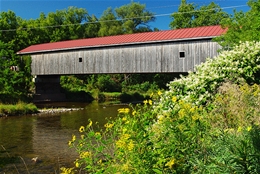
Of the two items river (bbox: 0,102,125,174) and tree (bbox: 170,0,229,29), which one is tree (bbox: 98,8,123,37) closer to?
tree (bbox: 170,0,229,29)

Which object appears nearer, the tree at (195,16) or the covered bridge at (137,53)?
the covered bridge at (137,53)

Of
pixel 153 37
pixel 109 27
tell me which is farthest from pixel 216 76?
pixel 109 27

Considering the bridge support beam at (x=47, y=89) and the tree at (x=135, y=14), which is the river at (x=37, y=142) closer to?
the bridge support beam at (x=47, y=89)

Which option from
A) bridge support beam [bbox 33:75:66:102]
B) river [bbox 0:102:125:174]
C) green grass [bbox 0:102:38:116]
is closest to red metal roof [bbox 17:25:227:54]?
bridge support beam [bbox 33:75:66:102]

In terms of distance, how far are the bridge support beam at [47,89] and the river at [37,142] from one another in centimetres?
885

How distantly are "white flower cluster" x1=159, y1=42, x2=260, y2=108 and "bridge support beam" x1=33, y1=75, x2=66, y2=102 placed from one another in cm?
1958

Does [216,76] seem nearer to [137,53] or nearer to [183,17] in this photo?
[137,53]

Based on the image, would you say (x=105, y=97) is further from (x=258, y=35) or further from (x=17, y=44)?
(x=258, y=35)

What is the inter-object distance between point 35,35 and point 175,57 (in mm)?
22890

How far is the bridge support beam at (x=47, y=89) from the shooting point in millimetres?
24875

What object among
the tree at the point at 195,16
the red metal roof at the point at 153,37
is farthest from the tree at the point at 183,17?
the red metal roof at the point at 153,37

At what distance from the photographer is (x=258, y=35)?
972 centimetres

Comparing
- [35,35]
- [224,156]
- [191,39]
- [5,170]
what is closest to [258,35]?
[191,39]

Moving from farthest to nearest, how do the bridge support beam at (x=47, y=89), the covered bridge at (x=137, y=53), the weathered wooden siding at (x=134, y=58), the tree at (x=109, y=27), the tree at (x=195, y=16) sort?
the tree at (x=109, y=27) → the tree at (x=195, y=16) → the bridge support beam at (x=47, y=89) → the weathered wooden siding at (x=134, y=58) → the covered bridge at (x=137, y=53)
